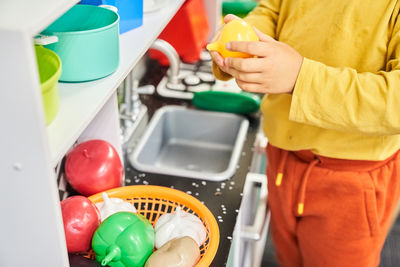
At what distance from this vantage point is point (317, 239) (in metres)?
1.18

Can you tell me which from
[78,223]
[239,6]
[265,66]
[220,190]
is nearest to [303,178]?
[220,190]

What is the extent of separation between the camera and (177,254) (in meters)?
0.80

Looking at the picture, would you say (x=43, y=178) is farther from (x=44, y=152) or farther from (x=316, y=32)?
(x=316, y=32)

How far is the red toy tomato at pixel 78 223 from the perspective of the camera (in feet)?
2.71

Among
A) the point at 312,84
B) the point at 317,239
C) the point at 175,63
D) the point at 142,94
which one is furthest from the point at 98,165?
the point at 142,94

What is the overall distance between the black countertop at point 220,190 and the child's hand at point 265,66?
0.35 meters

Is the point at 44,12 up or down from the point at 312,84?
up

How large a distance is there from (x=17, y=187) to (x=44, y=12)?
0.24m

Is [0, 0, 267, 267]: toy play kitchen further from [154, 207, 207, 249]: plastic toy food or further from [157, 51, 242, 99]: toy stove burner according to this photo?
A: [157, 51, 242, 99]: toy stove burner

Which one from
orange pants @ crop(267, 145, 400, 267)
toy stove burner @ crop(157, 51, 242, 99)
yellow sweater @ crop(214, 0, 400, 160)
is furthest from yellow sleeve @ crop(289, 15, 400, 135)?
toy stove burner @ crop(157, 51, 242, 99)

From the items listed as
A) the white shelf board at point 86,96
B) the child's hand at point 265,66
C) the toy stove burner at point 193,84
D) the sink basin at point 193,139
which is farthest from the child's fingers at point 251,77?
the toy stove burner at point 193,84

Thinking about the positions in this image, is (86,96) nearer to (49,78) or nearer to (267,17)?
(49,78)

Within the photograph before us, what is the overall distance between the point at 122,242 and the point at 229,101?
0.83 m

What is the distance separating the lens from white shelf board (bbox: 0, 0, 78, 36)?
0.50 m
